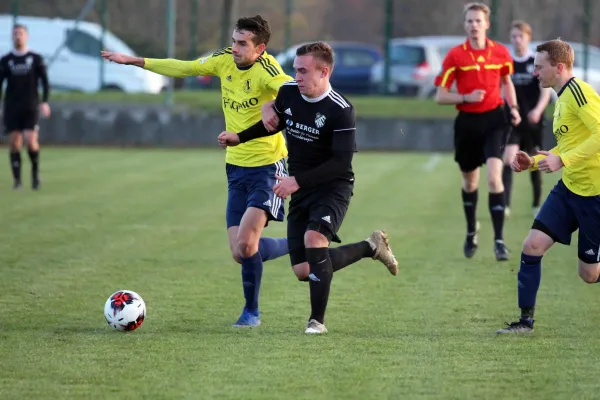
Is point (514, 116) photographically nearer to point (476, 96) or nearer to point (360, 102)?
point (476, 96)

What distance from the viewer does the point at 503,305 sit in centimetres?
839

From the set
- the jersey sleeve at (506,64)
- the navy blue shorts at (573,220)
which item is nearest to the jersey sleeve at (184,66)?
the navy blue shorts at (573,220)

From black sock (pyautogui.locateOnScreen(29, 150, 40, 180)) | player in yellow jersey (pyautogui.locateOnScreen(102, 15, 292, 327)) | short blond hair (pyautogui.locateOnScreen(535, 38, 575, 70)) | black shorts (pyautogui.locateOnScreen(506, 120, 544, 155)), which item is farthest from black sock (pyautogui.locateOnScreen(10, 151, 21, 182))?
short blond hair (pyautogui.locateOnScreen(535, 38, 575, 70))

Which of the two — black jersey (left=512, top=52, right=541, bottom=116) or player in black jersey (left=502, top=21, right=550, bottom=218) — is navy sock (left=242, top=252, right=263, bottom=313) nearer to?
player in black jersey (left=502, top=21, right=550, bottom=218)

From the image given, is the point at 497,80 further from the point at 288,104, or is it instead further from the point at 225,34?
the point at 225,34

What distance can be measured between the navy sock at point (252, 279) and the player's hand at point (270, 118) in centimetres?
93

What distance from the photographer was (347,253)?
305 inches

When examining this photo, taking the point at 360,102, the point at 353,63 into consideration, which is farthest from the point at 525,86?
the point at 353,63

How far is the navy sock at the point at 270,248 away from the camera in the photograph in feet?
27.7

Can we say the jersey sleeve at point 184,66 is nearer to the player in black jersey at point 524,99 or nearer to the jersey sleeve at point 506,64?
the jersey sleeve at point 506,64

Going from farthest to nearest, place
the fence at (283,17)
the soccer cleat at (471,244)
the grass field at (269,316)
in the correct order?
the fence at (283,17)
the soccer cleat at (471,244)
the grass field at (269,316)

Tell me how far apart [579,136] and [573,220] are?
532 millimetres

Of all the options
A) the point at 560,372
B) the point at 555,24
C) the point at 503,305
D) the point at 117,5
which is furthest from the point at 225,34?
the point at 560,372

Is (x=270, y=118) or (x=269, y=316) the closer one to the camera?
(x=270, y=118)
